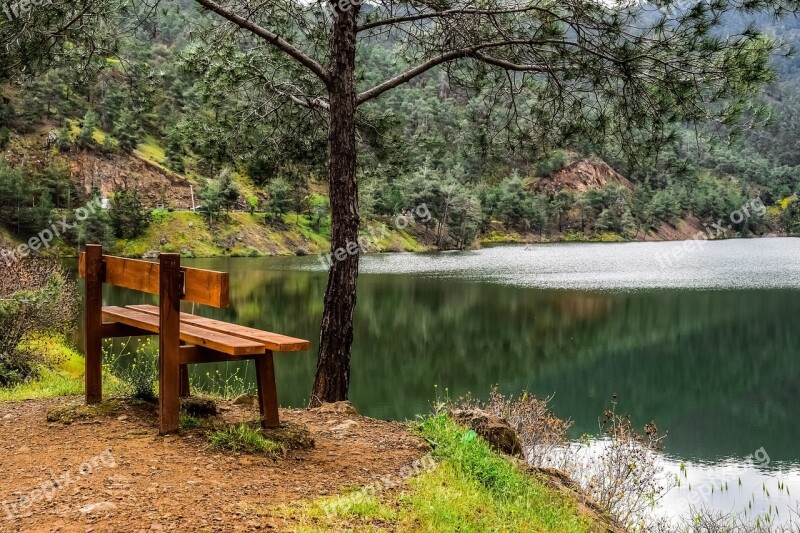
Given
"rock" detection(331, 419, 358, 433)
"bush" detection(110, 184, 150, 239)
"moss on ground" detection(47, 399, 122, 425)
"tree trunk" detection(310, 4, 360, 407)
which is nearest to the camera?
"moss on ground" detection(47, 399, 122, 425)

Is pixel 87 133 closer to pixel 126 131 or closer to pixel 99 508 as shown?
pixel 126 131

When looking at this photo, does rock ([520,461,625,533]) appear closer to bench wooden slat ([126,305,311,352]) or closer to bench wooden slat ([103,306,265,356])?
bench wooden slat ([126,305,311,352])

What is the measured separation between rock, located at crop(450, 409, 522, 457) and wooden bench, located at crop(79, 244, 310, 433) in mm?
1813

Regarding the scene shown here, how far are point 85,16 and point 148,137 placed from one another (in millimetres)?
78477

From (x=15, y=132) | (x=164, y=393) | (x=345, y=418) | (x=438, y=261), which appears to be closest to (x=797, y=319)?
(x=345, y=418)

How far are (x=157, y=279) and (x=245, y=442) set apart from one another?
1346 mm

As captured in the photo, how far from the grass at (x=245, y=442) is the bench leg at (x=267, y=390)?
0.22 meters

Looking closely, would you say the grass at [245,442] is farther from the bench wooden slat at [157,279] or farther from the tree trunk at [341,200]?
the tree trunk at [341,200]

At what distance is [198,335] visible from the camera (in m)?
4.87

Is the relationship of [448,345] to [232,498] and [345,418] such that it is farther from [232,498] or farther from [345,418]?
[232,498]

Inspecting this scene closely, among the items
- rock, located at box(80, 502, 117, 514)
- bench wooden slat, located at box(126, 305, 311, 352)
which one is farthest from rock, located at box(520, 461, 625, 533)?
rock, located at box(80, 502, 117, 514)

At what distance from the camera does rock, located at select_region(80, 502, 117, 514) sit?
11.7 feet

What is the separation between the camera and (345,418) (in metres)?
6.14

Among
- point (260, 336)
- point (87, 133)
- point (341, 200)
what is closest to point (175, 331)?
point (260, 336)
